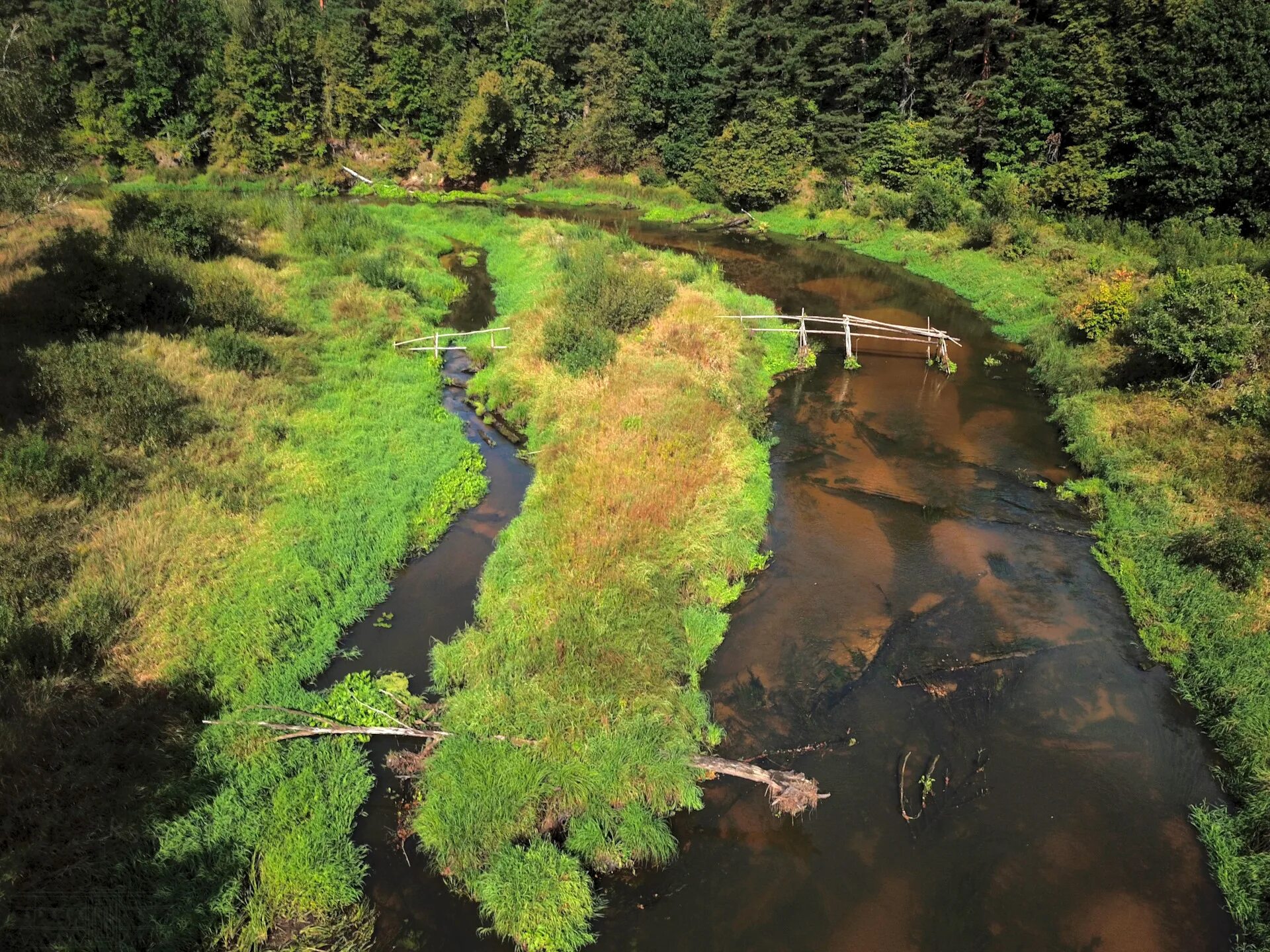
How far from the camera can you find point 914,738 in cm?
1141

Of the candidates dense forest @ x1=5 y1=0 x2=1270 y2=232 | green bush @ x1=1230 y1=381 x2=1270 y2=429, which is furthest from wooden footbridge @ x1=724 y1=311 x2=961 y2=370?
dense forest @ x1=5 y1=0 x2=1270 y2=232

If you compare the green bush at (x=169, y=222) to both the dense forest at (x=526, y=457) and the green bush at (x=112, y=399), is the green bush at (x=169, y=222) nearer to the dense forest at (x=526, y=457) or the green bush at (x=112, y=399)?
the dense forest at (x=526, y=457)

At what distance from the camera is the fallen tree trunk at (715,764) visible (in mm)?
10031

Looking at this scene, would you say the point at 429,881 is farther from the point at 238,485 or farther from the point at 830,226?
the point at 830,226

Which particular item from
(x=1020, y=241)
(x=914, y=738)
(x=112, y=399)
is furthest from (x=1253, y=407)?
(x=112, y=399)

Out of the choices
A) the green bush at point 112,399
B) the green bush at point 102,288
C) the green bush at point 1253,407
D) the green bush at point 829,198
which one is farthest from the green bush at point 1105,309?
the green bush at point 102,288

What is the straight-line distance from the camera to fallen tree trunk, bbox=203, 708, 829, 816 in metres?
10.0

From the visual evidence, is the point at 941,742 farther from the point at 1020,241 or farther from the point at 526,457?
the point at 1020,241

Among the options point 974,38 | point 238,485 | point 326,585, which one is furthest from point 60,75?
point 974,38

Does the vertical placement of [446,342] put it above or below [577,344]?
below

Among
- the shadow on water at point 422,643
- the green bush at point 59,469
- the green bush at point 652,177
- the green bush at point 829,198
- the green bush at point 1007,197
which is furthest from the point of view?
the green bush at point 652,177

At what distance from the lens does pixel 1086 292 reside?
2720cm

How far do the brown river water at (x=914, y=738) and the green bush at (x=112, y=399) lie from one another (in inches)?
287

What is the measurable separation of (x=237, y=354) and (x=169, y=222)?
11.8m
